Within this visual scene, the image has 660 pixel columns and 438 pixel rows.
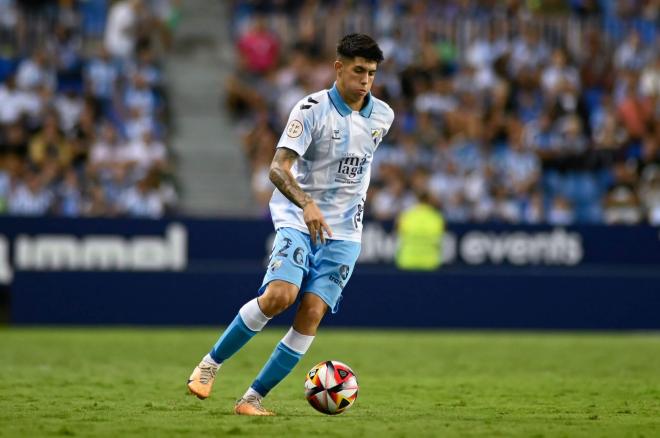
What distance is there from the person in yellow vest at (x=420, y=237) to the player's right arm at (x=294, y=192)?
1137 centimetres

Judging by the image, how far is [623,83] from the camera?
24391mm

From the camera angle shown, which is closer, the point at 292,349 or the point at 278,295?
the point at 278,295

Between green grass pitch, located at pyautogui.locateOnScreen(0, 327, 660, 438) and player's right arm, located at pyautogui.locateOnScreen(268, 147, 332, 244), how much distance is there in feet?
4.43

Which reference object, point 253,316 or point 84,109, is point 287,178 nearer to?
point 253,316

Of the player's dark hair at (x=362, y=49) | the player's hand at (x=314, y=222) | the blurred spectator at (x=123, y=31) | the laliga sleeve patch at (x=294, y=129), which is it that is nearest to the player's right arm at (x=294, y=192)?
the player's hand at (x=314, y=222)

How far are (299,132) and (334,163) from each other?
1.45 ft

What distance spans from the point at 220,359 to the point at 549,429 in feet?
8.10

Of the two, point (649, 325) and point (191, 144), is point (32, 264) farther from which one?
point (649, 325)

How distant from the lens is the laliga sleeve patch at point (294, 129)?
8.75m

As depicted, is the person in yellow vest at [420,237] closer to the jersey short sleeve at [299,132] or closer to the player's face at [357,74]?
the player's face at [357,74]

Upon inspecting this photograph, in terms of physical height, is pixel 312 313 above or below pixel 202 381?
above

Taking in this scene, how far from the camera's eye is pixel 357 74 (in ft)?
29.1

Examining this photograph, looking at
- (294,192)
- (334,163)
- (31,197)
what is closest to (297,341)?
(294,192)

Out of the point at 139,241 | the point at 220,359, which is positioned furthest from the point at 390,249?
the point at 220,359
